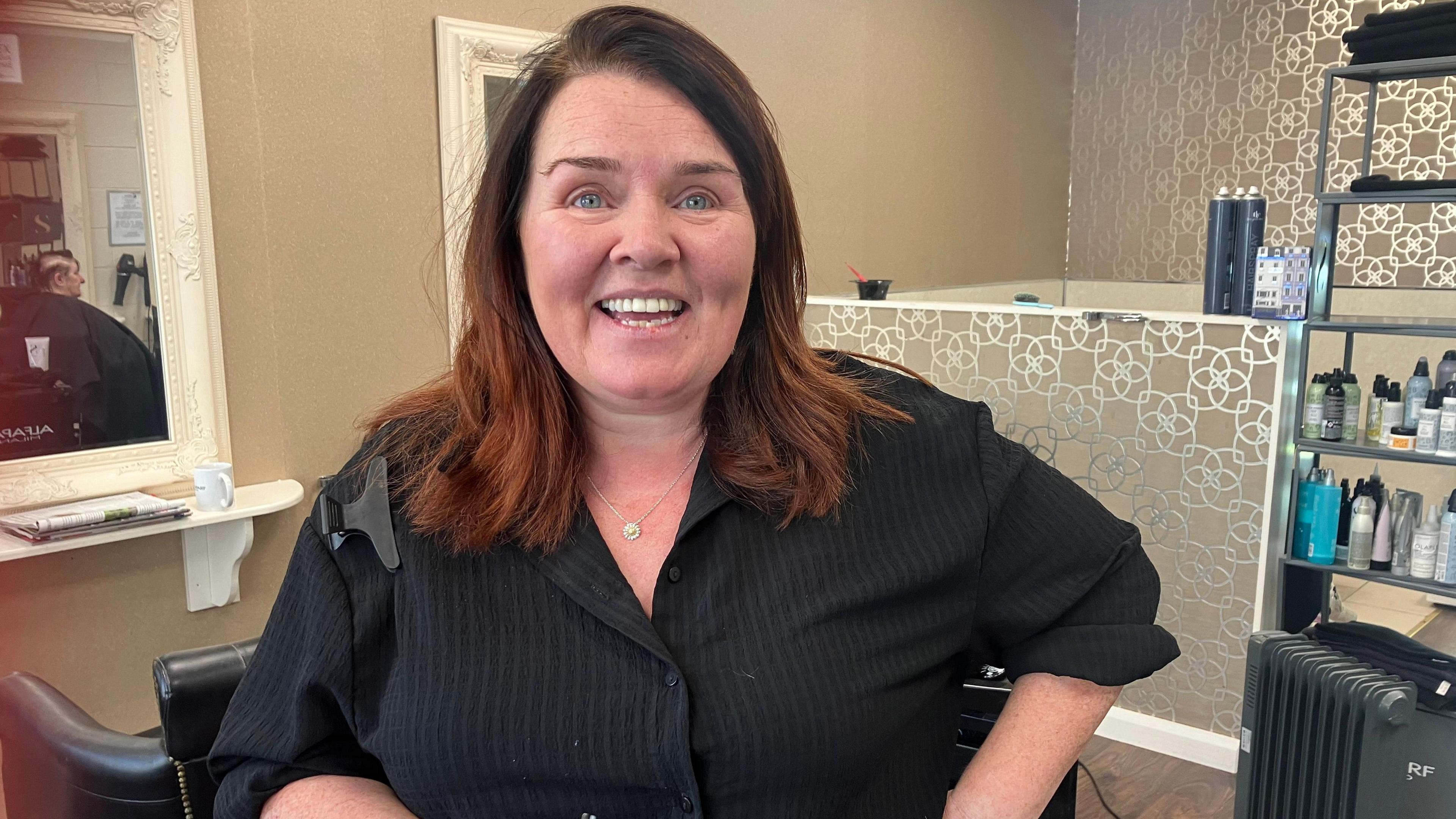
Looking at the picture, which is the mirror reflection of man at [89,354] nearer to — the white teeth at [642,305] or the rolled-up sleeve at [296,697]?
the rolled-up sleeve at [296,697]

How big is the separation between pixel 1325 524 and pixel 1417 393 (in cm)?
39

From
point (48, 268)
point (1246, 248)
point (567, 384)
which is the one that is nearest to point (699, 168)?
point (567, 384)

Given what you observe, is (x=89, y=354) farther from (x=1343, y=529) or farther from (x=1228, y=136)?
(x=1228, y=136)

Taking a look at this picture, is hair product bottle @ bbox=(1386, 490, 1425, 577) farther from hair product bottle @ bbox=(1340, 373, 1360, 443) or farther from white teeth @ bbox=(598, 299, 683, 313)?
white teeth @ bbox=(598, 299, 683, 313)

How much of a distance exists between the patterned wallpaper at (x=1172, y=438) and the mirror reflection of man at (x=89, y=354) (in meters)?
2.29

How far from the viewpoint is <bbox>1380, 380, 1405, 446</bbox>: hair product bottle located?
2494 mm

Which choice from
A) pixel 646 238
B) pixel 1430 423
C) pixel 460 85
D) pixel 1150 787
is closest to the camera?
pixel 646 238

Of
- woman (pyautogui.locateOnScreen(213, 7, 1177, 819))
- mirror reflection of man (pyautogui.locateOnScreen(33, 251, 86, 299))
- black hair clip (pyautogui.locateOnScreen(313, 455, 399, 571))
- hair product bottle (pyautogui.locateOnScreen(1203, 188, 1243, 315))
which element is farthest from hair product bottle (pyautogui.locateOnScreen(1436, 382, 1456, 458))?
mirror reflection of man (pyautogui.locateOnScreen(33, 251, 86, 299))

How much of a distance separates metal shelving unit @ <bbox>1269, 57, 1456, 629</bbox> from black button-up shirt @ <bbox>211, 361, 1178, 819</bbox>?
178cm

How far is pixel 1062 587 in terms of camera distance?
3.62 ft

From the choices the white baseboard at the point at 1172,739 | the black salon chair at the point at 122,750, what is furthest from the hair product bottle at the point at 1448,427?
the black salon chair at the point at 122,750

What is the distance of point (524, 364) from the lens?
1.12m

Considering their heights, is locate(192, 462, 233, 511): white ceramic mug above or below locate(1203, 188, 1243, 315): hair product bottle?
below

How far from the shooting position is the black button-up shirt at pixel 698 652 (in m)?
0.96
